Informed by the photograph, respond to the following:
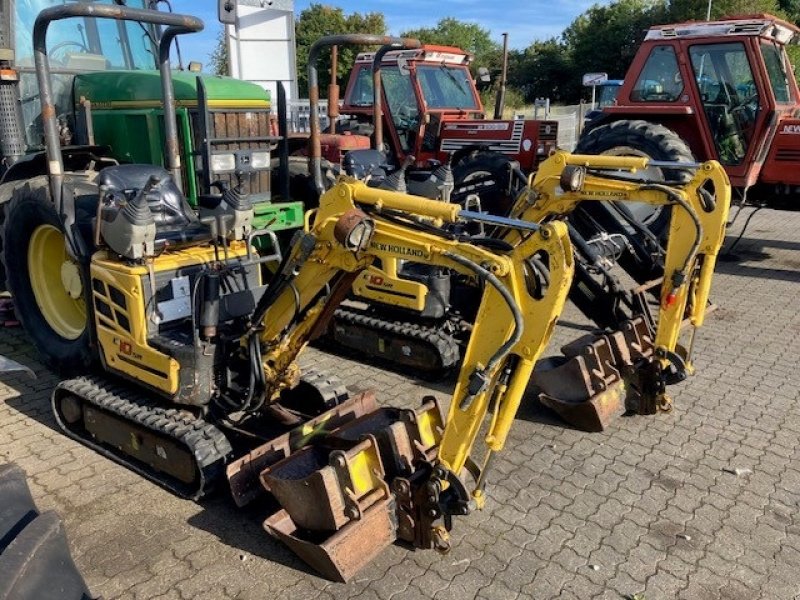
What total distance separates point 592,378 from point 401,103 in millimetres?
7229

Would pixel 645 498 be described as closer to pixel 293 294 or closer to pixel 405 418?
pixel 405 418

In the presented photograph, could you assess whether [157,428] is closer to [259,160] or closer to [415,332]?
[415,332]

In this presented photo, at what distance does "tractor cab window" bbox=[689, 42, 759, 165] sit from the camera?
8984 mm

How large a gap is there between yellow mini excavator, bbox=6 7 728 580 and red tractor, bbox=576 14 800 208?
14.4 feet

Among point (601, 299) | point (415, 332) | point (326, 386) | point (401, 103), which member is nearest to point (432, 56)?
point (401, 103)

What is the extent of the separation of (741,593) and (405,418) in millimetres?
1706

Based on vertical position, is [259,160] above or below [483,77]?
below

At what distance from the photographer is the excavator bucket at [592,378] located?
15.5 ft

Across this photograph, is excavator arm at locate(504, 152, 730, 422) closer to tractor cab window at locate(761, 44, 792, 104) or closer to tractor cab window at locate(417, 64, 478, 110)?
tractor cab window at locate(761, 44, 792, 104)

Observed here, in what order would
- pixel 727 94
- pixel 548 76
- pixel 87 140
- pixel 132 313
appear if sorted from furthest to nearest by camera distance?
pixel 548 76, pixel 727 94, pixel 87 140, pixel 132 313

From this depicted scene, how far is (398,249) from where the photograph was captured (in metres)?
3.35

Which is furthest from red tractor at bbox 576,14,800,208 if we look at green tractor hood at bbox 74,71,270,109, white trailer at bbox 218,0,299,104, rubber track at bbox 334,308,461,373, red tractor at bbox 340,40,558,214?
white trailer at bbox 218,0,299,104

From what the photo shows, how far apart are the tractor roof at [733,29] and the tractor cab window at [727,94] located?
0.16m

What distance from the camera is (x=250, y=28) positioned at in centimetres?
1445
